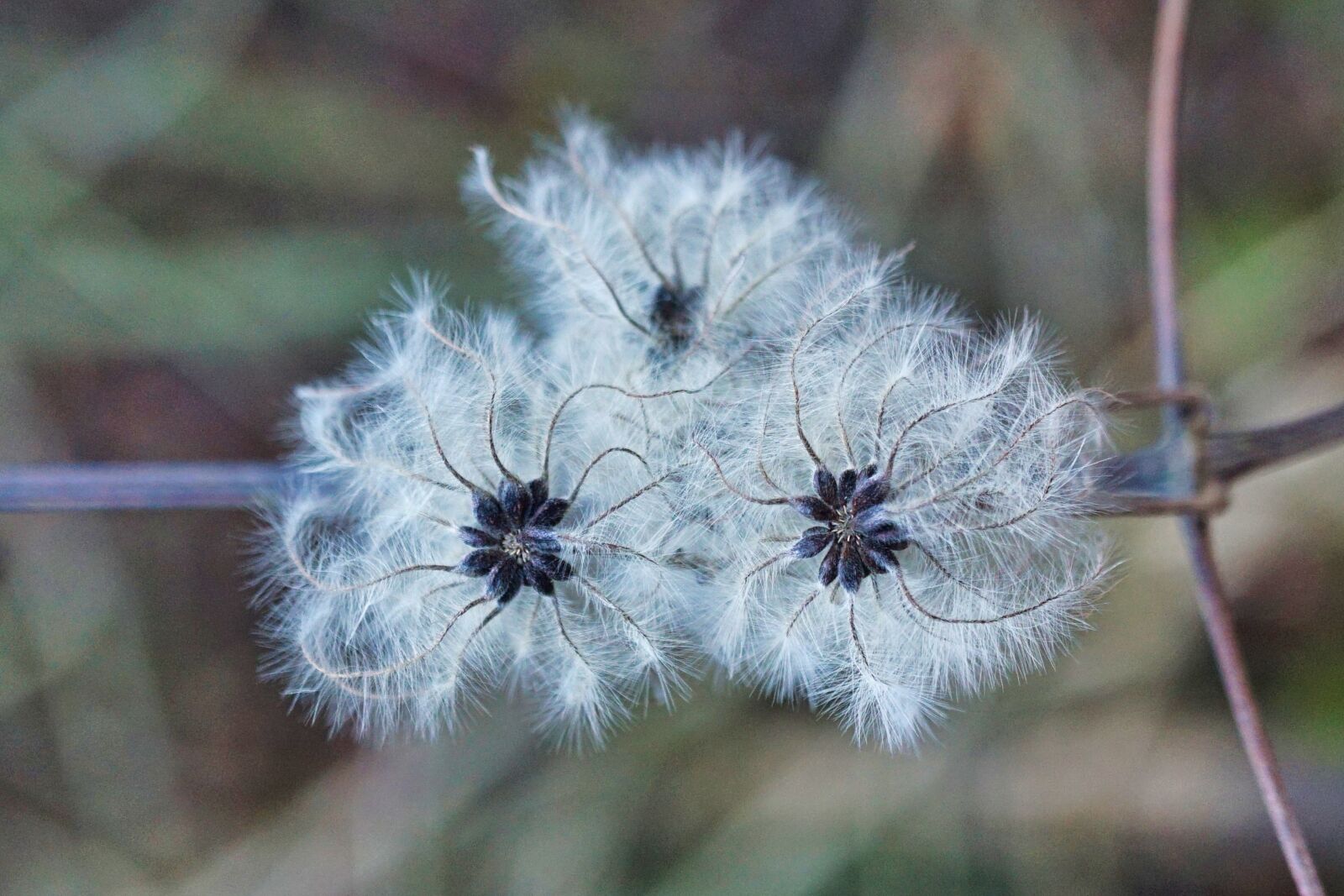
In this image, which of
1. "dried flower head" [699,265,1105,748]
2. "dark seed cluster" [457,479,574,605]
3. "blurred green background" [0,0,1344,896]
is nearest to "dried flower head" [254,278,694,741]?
"dark seed cluster" [457,479,574,605]

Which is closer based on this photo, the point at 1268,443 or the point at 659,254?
the point at 1268,443

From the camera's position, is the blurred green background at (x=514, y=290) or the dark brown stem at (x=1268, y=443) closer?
the dark brown stem at (x=1268, y=443)

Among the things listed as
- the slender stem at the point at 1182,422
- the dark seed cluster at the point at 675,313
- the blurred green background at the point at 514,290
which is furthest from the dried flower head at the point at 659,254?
the blurred green background at the point at 514,290

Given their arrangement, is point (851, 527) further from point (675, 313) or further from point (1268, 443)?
point (1268, 443)

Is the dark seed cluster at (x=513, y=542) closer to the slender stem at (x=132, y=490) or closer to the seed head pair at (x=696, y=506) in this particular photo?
the seed head pair at (x=696, y=506)

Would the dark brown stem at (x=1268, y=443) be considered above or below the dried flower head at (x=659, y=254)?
below

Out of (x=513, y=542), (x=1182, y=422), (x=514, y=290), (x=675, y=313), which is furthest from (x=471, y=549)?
(x=514, y=290)

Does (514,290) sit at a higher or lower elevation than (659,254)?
higher
